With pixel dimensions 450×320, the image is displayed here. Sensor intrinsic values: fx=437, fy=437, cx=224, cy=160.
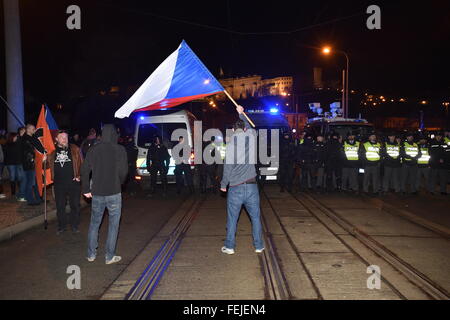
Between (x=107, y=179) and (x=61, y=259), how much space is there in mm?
1511

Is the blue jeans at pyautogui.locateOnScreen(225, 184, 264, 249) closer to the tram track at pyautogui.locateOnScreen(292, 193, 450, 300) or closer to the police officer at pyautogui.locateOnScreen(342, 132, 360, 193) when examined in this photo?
the tram track at pyautogui.locateOnScreen(292, 193, 450, 300)

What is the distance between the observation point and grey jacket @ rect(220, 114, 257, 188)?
22.0ft

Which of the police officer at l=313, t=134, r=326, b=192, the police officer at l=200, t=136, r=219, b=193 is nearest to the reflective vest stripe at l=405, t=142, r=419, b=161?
the police officer at l=313, t=134, r=326, b=192

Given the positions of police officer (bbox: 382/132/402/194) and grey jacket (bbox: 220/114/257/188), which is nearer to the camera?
grey jacket (bbox: 220/114/257/188)

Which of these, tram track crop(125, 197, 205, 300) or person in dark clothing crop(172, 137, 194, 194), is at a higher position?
person in dark clothing crop(172, 137, 194, 194)

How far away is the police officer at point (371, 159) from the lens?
13086 mm

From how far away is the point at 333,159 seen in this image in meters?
13.8

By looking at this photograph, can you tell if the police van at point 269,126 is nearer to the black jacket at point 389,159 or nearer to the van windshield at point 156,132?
the van windshield at point 156,132

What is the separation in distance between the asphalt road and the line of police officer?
18.6 ft

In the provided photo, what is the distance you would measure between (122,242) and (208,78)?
10.9 feet

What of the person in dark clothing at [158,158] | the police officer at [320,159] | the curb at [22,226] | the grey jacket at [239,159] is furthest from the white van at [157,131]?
the grey jacket at [239,159]

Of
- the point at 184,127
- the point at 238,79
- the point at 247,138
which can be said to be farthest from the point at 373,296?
the point at 238,79

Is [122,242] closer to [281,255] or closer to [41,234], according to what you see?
[41,234]
